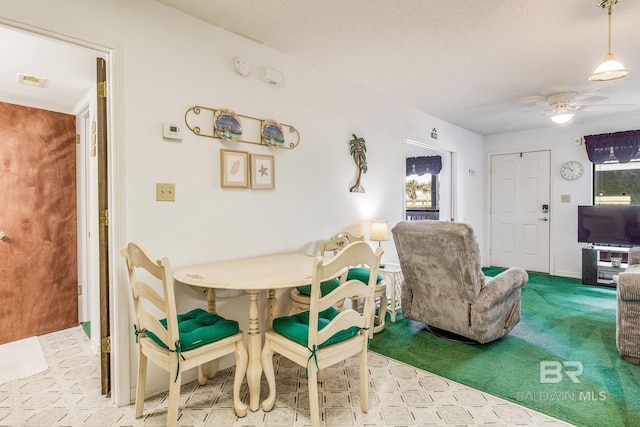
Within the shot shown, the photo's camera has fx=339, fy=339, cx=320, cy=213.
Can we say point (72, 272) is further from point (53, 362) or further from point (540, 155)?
point (540, 155)

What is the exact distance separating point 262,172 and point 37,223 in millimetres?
2081

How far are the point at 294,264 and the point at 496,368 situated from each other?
157 cm

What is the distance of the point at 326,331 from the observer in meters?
1.69

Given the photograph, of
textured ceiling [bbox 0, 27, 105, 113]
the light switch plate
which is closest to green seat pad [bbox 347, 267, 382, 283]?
the light switch plate

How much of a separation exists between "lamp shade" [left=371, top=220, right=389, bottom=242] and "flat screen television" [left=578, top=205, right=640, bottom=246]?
136 inches

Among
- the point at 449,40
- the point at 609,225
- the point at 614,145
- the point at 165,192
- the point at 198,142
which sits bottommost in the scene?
the point at 609,225

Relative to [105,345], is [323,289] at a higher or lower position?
higher

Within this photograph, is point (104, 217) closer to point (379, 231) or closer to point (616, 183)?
point (379, 231)

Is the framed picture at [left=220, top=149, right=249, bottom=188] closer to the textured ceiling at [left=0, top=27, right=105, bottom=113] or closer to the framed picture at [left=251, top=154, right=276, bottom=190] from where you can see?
the framed picture at [left=251, top=154, right=276, bottom=190]

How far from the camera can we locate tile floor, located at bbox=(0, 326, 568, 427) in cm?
180

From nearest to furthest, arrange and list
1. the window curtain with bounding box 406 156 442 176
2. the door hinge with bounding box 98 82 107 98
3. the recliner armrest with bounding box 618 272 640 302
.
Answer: the door hinge with bounding box 98 82 107 98, the recliner armrest with bounding box 618 272 640 302, the window curtain with bounding box 406 156 442 176

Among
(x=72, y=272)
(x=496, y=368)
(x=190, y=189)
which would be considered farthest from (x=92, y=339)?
(x=496, y=368)

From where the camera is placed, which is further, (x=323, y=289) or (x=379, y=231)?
(x=379, y=231)

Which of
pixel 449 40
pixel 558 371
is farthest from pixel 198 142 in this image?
pixel 558 371
